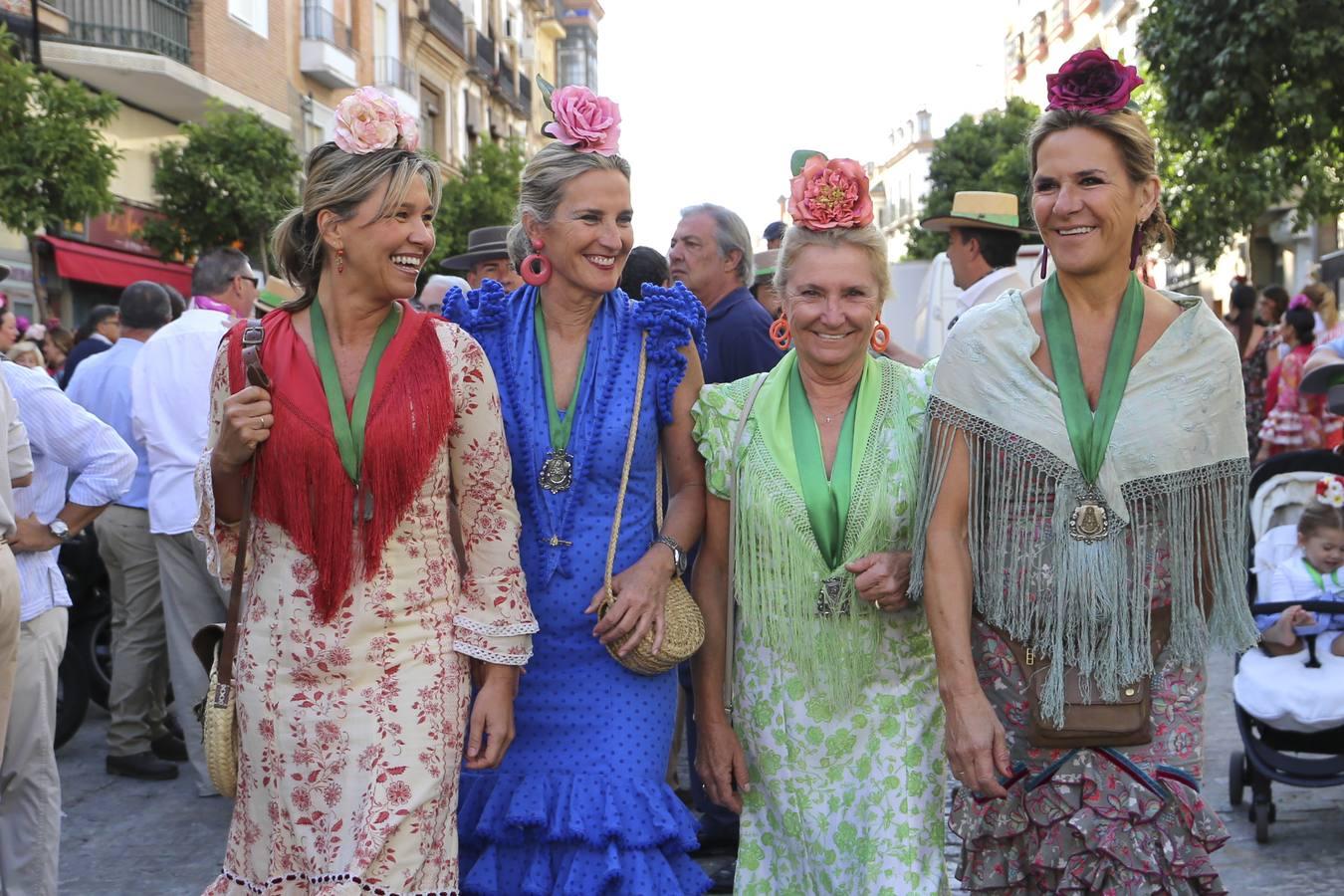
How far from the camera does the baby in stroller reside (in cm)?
595

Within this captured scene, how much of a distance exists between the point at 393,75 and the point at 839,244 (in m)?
36.4

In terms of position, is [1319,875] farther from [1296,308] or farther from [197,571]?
[1296,308]

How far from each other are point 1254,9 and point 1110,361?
14433 mm

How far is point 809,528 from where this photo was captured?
12.4 feet

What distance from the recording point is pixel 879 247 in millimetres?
3977

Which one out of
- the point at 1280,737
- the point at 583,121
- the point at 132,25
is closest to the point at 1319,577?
the point at 1280,737

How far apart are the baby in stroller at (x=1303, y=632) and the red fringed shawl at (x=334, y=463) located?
395cm

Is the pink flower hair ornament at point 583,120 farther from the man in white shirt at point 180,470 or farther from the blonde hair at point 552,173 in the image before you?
the man in white shirt at point 180,470

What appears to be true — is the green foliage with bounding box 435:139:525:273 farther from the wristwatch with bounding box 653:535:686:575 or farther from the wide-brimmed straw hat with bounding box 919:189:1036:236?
the wristwatch with bounding box 653:535:686:575

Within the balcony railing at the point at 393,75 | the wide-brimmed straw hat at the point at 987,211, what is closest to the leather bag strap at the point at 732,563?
the wide-brimmed straw hat at the point at 987,211

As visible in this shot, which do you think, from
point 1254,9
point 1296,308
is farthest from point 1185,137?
point 1296,308

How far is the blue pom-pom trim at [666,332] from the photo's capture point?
402 centimetres

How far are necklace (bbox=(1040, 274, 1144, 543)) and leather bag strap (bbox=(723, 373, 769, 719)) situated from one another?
0.88 meters

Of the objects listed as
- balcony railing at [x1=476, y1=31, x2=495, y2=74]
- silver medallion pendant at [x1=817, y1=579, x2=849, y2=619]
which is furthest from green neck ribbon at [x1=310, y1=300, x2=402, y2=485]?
balcony railing at [x1=476, y1=31, x2=495, y2=74]
